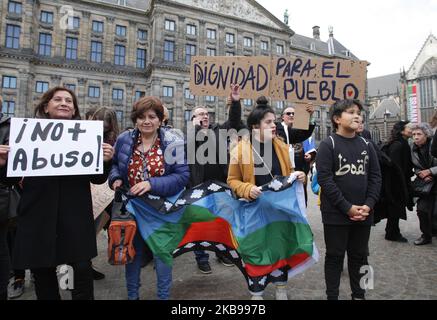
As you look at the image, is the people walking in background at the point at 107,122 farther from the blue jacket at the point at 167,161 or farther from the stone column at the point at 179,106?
the stone column at the point at 179,106

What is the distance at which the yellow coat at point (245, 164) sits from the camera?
301 centimetres

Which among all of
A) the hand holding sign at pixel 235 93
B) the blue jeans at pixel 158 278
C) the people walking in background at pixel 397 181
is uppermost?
the hand holding sign at pixel 235 93

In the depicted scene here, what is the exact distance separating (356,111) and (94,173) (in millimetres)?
2566

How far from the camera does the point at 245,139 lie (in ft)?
10.3

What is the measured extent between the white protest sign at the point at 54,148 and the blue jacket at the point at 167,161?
0.45m

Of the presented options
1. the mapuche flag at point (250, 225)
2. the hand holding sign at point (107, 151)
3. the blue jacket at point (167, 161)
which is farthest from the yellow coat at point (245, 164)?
the hand holding sign at point (107, 151)

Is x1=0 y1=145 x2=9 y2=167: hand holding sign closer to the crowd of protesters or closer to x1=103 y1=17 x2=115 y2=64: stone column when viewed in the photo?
the crowd of protesters

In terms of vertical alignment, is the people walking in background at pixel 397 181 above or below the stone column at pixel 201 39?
below

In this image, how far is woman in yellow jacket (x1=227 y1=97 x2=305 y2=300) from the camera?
3.02m

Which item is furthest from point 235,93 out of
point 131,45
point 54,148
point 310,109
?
point 131,45

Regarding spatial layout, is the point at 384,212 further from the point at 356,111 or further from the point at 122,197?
the point at 122,197

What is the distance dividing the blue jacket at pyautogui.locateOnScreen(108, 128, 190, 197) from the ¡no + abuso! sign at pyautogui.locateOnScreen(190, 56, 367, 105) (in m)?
1.79

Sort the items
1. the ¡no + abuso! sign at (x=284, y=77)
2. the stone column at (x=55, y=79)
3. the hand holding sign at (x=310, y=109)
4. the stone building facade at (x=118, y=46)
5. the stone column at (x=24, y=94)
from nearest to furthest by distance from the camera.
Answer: the hand holding sign at (x=310, y=109), the ¡no + abuso! sign at (x=284, y=77), the stone column at (x=24, y=94), the stone building facade at (x=118, y=46), the stone column at (x=55, y=79)
